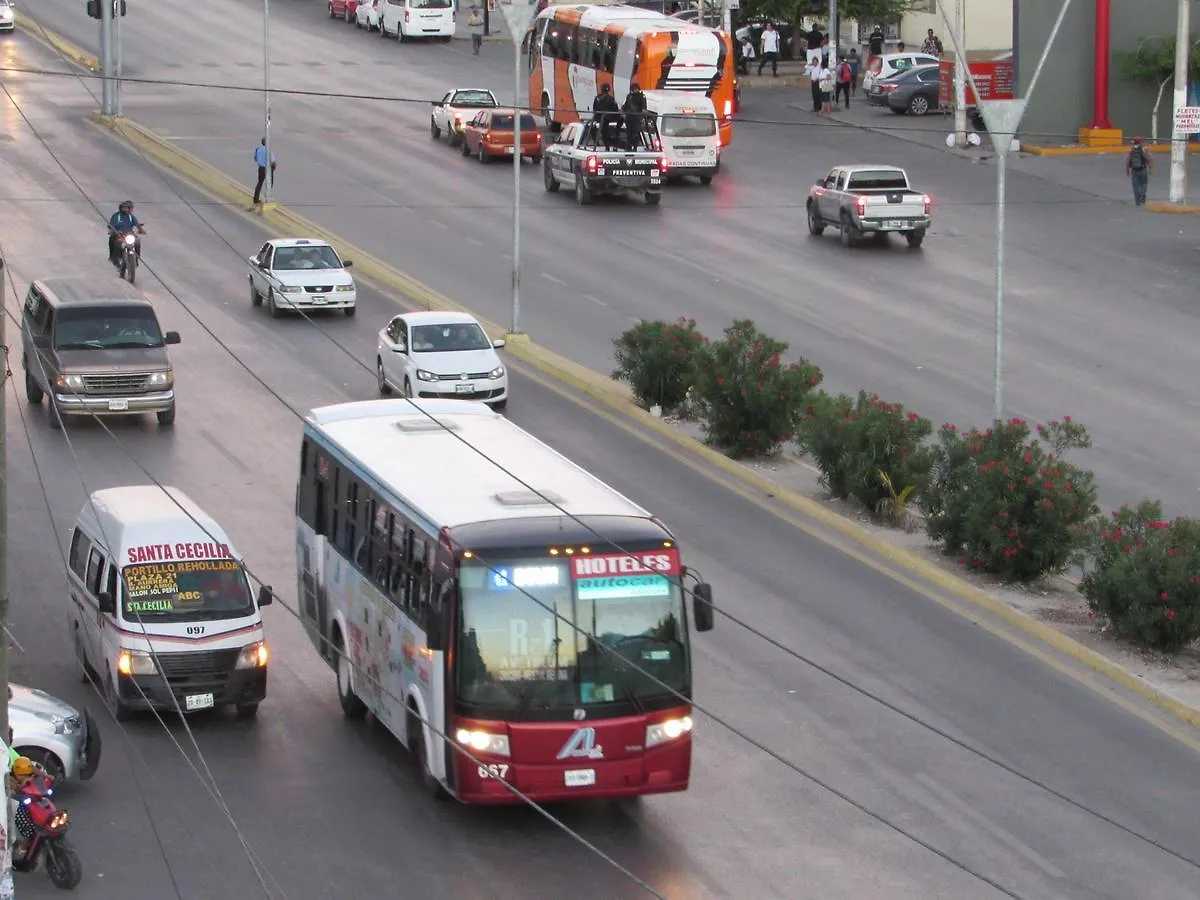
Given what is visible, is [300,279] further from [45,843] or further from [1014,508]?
[45,843]

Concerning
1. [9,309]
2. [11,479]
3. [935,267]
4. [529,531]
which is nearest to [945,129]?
[935,267]

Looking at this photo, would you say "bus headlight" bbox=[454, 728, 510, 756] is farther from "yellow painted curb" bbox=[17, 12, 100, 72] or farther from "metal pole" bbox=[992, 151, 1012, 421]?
"yellow painted curb" bbox=[17, 12, 100, 72]

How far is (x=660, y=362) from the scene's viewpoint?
1292 inches

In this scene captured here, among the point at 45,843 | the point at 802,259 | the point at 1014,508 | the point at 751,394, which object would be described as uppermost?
the point at 802,259

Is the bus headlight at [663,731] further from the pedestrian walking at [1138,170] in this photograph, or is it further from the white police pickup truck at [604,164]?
the pedestrian walking at [1138,170]

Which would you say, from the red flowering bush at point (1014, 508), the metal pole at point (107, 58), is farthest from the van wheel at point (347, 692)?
the metal pole at point (107, 58)

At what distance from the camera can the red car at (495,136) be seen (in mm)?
56969

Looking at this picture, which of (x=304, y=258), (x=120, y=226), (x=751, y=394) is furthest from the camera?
(x=120, y=226)

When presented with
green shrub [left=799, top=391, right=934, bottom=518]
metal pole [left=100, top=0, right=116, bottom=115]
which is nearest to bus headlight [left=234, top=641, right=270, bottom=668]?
green shrub [left=799, top=391, right=934, bottom=518]

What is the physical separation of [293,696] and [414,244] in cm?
2667

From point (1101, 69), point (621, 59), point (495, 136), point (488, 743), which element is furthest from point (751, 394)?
point (1101, 69)

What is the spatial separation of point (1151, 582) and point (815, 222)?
2761 centimetres

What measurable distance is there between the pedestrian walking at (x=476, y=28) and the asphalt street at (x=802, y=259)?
25.7 feet

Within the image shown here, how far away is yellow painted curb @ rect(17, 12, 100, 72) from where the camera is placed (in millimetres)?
69500
